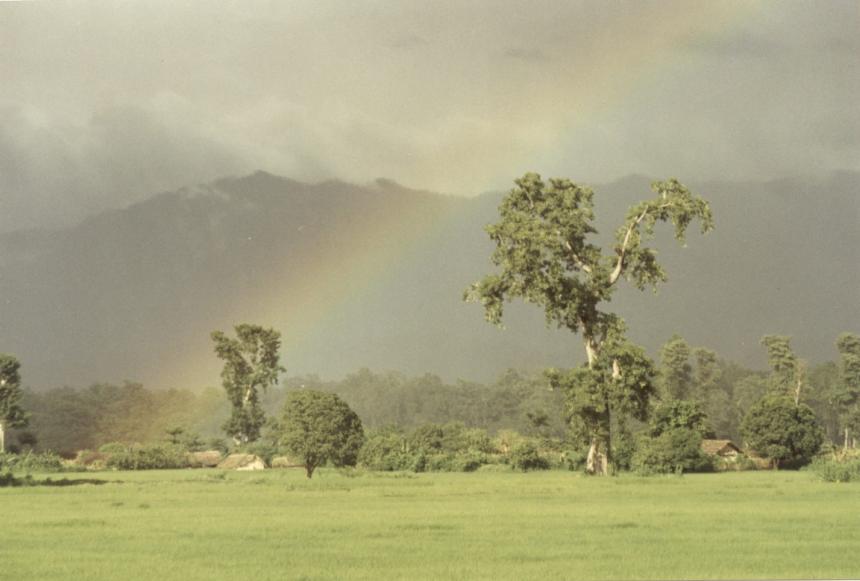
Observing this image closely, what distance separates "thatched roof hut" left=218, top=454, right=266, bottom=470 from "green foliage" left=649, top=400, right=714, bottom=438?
33359 millimetres

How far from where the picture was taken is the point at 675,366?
464ft

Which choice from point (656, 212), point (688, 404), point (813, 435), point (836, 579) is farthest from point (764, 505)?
point (813, 435)

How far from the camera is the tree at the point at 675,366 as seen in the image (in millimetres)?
137000

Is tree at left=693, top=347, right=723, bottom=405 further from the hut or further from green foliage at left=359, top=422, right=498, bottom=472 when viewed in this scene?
green foliage at left=359, top=422, right=498, bottom=472

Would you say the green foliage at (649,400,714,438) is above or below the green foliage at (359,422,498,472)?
above

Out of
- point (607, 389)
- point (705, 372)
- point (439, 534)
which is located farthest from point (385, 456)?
point (705, 372)

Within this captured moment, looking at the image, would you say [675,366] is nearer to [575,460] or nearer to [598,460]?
[575,460]

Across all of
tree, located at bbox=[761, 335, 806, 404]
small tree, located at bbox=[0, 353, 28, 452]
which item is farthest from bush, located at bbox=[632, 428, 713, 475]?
tree, located at bbox=[761, 335, 806, 404]

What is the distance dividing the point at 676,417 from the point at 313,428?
2497 centimetres

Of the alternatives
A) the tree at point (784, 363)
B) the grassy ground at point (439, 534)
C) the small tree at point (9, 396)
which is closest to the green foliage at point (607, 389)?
the grassy ground at point (439, 534)

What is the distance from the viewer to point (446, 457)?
72750 mm

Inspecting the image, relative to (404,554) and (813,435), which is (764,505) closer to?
(404,554)

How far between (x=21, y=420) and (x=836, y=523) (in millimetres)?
89732

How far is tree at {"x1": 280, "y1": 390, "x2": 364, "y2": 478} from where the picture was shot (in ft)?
193
